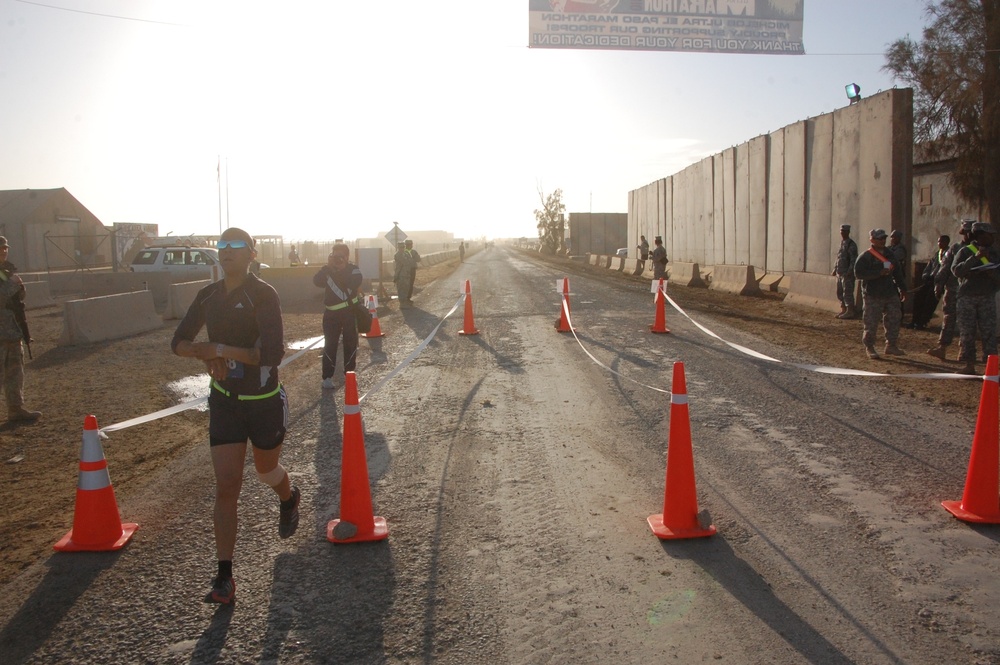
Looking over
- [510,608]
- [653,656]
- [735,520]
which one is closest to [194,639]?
[510,608]

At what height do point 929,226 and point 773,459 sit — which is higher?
point 929,226

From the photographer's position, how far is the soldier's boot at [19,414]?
857 centimetres

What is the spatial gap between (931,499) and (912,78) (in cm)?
2567

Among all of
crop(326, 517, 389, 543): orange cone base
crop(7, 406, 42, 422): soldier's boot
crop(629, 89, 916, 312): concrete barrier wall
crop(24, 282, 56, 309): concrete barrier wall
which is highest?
crop(629, 89, 916, 312): concrete barrier wall

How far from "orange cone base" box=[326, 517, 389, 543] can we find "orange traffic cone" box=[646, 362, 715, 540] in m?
1.73

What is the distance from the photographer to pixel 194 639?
3.72 m

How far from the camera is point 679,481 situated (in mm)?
4844

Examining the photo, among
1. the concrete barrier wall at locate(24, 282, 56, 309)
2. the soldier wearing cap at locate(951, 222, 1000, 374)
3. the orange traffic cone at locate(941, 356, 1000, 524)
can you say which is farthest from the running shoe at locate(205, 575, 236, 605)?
the concrete barrier wall at locate(24, 282, 56, 309)

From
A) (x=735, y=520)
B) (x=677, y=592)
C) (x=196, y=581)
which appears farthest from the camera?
(x=735, y=520)

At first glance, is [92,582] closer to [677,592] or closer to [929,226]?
[677,592]

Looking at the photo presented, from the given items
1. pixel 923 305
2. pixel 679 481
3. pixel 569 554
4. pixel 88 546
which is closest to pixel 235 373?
pixel 88 546

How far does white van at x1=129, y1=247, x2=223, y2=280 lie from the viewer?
24.2 meters

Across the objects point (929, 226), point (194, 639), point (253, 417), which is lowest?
point (194, 639)

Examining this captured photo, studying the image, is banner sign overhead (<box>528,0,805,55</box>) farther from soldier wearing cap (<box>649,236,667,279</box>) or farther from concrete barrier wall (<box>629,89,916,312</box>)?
soldier wearing cap (<box>649,236,667,279</box>)
